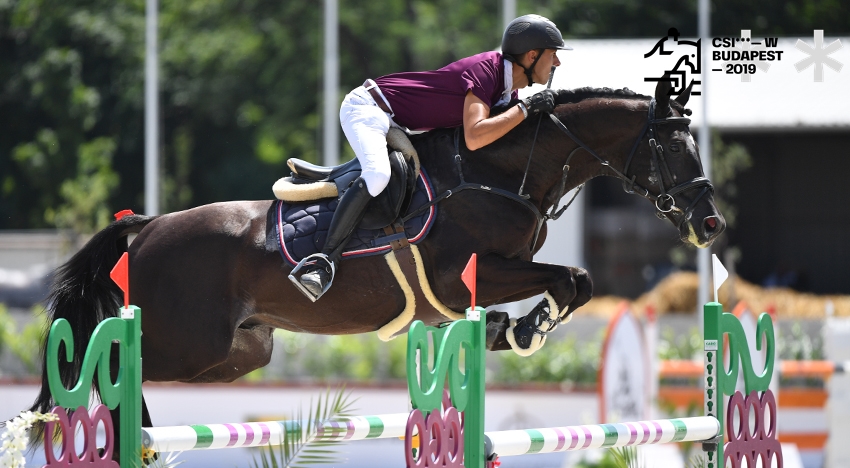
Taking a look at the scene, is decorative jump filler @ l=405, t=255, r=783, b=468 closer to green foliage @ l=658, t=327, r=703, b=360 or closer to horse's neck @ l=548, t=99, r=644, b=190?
horse's neck @ l=548, t=99, r=644, b=190

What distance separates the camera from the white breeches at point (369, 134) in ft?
13.4

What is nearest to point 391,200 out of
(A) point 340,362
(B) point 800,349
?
(A) point 340,362

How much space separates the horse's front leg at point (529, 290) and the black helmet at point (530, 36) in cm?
84

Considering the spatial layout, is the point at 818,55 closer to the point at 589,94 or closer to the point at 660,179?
the point at 589,94

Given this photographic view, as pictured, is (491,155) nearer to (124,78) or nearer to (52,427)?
(52,427)

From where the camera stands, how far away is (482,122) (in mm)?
4082

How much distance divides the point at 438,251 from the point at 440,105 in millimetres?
596

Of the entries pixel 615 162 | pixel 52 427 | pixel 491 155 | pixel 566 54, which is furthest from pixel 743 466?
pixel 566 54

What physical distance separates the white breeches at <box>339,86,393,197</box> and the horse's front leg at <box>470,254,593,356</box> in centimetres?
51

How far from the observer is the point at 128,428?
2.96 metres

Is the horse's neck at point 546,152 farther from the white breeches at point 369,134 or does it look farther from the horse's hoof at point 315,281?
the horse's hoof at point 315,281

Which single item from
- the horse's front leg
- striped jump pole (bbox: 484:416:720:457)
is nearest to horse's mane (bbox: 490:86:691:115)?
the horse's front leg

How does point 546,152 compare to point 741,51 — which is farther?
point 741,51

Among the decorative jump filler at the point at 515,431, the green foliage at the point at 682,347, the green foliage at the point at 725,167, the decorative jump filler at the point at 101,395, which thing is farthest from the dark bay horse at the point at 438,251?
the green foliage at the point at 725,167
